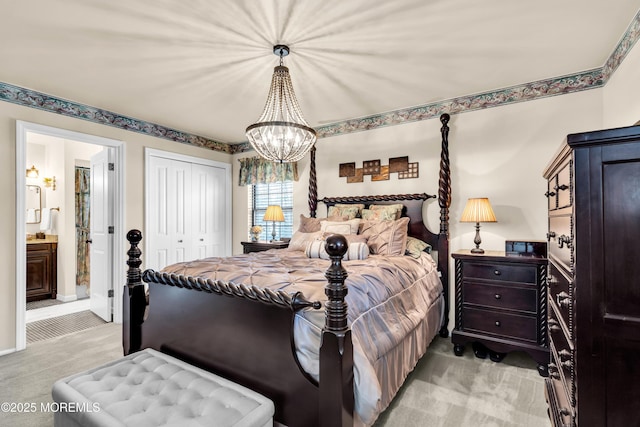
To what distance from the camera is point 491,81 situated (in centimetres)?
287

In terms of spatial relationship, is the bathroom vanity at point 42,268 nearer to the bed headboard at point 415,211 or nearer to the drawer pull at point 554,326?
the bed headboard at point 415,211

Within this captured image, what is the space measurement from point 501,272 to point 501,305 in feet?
0.89

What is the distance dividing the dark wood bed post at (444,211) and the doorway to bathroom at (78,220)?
3620mm

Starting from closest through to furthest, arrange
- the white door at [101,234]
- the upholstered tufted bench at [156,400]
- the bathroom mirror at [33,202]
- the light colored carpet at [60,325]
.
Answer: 1. the upholstered tufted bench at [156,400]
2. the light colored carpet at [60,325]
3. the white door at [101,234]
4. the bathroom mirror at [33,202]

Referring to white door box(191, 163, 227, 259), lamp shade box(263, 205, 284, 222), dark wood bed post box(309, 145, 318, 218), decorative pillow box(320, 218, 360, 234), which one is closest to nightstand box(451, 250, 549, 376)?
decorative pillow box(320, 218, 360, 234)

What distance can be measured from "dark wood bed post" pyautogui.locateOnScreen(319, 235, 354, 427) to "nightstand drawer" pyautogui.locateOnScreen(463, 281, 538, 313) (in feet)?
5.80

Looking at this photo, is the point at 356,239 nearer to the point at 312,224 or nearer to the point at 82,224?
the point at 312,224

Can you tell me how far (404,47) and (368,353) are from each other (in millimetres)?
2068

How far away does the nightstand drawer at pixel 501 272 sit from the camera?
96.4 inches

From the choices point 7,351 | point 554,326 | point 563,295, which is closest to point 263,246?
point 7,351

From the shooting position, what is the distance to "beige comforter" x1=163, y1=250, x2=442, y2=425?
1.42 m

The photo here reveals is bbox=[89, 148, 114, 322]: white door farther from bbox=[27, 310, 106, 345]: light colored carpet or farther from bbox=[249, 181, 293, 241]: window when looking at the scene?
bbox=[249, 181, 293, 241]: window

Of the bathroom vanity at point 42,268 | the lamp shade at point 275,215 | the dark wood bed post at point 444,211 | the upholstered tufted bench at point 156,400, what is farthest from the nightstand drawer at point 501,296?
the bathroom vanity at point 42,268

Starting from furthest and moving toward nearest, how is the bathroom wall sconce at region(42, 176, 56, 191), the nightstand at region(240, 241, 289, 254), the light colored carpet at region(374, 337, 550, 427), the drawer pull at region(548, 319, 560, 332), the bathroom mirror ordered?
the bathroom mirror < the bathroom wall sconce at region(42, 176, 56, 191) < the nightstand at region(240, 241, 289, 254) < the light colored carpet at region(374, 337, 550, 427) < the drawer pull at region(548, 319, 560, 332)
